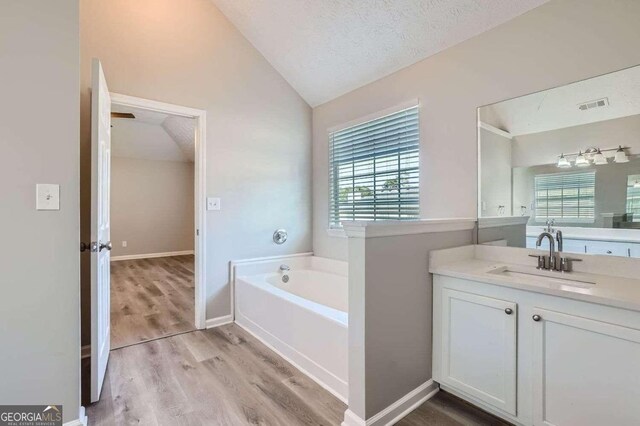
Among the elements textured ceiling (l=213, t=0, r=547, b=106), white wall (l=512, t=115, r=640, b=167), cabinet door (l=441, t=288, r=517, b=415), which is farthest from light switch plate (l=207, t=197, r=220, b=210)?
white wall (l=512, t=115, r=640, b=167)

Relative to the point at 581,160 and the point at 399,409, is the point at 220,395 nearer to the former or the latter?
the point at 399,409

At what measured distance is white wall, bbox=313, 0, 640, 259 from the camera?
5.50 feet

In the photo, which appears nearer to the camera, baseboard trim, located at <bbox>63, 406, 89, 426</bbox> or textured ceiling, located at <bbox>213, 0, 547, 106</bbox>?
baseboard trim, located at <bbox>63, 406, 89, 426</bbox>

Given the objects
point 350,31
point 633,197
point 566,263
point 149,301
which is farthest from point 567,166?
point 149,301

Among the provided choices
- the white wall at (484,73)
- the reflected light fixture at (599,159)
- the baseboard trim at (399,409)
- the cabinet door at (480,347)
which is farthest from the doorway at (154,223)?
the reflected light fixture at (599,159)

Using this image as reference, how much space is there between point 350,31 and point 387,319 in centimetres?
228

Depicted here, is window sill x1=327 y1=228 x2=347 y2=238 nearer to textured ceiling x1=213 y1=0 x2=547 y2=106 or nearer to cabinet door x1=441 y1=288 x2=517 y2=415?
textured ceiling x1=213 y1=0 x2=547 y2=106

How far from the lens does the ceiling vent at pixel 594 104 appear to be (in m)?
1.69

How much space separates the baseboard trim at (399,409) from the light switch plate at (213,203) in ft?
6.81

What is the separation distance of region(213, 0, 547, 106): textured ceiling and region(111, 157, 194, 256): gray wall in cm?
485

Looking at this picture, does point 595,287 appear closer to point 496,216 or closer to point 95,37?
point 496,216

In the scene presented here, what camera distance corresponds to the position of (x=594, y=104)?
1.73m

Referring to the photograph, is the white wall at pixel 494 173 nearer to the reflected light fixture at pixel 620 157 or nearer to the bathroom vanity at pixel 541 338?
the bathroom vanity at pixel 541 338

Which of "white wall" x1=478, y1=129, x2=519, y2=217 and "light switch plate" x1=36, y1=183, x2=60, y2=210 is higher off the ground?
"white wall" x1=478, y1=129, x2=519, y2=217
